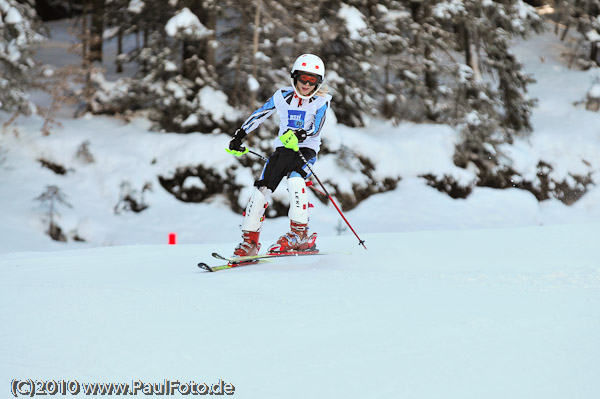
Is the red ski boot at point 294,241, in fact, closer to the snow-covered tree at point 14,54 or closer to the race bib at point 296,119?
the race bib at point 296,119

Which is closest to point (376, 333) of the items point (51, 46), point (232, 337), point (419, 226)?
point (232, 337)

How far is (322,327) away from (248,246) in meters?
2.71

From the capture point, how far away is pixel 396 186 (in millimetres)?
14578

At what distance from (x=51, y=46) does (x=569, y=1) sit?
18321mm

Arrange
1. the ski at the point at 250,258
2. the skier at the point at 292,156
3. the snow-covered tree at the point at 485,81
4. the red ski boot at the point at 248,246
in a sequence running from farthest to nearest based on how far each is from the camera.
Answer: the snow-covered tree at the point at 485,81 → the red ski boot at the point at 248,246 → the skier at the point at 292,156 → the ski at the point at 250,258

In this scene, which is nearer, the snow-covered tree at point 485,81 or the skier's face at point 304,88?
the skier's face at point 304,88

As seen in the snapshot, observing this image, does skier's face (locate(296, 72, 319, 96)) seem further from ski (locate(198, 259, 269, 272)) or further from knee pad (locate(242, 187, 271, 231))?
ski (locate(198, 259, 269, 272))

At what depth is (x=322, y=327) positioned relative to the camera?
3330mm

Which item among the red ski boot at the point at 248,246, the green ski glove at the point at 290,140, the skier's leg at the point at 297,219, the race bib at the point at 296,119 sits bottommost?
the red ski boot at the point at 248,246

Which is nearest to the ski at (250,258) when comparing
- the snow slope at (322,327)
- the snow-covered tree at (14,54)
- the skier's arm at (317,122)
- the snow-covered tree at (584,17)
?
the snow slope at (322,327)

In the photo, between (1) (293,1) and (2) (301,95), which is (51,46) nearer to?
(1) (293,1)

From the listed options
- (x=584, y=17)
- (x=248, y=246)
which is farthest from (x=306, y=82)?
(x=584, y=17)

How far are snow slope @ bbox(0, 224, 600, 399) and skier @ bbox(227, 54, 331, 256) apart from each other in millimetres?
571

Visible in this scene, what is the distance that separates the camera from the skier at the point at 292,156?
5805 mm
